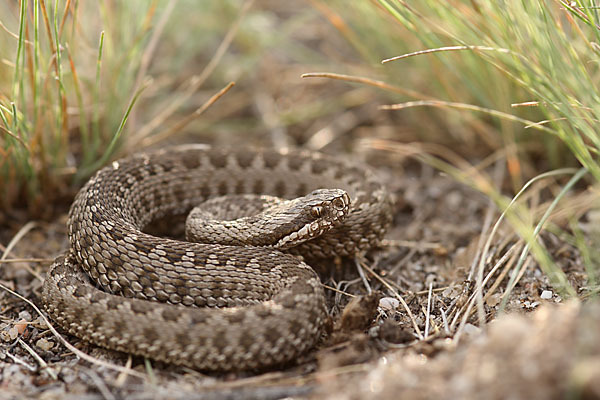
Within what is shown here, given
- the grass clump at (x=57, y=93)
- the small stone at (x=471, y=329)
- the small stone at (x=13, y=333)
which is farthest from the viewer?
the grass clump at (x=57, y=93)

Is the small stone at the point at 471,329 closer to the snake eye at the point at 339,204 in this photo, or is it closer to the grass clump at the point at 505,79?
the grass clump at the point at 505,79

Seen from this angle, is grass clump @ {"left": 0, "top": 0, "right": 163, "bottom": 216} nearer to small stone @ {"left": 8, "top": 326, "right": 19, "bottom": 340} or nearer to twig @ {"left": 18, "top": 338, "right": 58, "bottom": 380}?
small stone @ {"left": 8, "top": 326, "right": 19, "bottom": 340}

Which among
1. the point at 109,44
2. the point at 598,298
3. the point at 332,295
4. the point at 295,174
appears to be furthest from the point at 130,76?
the point at 598,298

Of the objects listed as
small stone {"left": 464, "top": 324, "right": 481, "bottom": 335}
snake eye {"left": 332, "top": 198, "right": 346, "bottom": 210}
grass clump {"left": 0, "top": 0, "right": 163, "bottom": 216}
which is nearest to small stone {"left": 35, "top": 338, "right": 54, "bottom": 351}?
grass clump {"left": 0, "top": 0, "right": 163, "bottom": 216}

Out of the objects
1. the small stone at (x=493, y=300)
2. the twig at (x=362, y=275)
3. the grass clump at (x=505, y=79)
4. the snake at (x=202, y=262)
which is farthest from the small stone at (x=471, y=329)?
the snake at (x=202, y=262)

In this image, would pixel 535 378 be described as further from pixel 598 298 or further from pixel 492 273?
pixel 492 273

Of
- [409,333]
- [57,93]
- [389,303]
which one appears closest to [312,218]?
[389,303]

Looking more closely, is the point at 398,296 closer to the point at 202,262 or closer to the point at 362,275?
the point at 362,275
